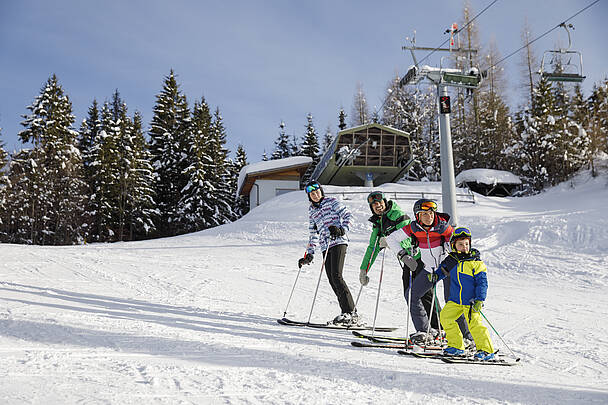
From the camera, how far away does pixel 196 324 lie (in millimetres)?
4891

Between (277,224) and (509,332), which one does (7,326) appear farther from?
(277,224)

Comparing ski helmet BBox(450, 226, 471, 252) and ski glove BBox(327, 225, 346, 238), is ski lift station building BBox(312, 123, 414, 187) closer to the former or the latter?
ski glove BBox(327, 225, 346, 238)

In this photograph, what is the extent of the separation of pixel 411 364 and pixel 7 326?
3914 millimetres

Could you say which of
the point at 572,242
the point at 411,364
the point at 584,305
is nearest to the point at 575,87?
the point at 572,242

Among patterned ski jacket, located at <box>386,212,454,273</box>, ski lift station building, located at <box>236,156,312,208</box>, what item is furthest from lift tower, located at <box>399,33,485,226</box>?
ski lift station building, located at <box>236,156,312,208</box>

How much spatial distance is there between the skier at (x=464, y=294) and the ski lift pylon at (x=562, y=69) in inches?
348

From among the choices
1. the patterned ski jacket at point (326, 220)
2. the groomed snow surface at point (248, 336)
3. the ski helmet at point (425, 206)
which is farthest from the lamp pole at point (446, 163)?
the ski helmet at point (425, 206)

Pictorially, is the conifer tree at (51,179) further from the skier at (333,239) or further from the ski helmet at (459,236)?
the ski helmet at (459,236)

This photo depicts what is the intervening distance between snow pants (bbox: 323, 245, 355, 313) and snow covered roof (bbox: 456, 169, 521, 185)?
26.7 m

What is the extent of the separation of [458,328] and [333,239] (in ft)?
6.39

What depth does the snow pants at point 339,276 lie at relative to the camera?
5289mm

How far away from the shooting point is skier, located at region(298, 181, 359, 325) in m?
5.30

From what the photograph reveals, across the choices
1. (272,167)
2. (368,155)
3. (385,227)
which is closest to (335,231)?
(385,227)

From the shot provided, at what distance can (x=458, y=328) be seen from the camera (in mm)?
3924
